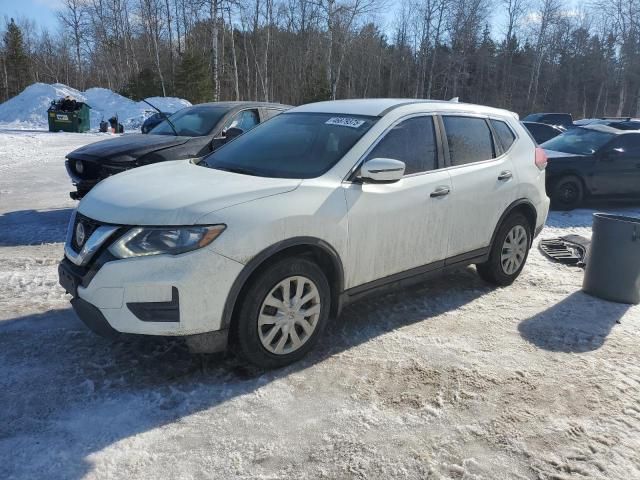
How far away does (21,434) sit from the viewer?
8.92ft

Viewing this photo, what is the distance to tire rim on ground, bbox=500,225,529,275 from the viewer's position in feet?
16.9

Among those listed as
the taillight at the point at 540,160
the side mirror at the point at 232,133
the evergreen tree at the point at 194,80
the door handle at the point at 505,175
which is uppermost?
the evergreen tree at the point at 194,80

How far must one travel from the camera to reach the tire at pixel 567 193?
9758 mm

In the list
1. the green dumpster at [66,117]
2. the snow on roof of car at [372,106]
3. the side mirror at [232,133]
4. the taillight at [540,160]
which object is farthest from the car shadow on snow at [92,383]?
the green dumpster at [66,117]

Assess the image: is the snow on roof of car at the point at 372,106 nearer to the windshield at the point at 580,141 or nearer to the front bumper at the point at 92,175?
the front bumper at the point at 92,175

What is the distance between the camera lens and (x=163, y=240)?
2990mm

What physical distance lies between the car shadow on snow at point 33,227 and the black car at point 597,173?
27.7ft

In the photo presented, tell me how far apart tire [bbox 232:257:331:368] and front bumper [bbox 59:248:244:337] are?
0.19 meters

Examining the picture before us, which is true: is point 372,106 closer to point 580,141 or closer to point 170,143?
point 170,143

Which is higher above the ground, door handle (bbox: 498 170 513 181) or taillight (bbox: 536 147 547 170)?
taillight (bbox: 536 147 547 170)

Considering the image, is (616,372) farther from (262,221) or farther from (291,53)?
(291,53)

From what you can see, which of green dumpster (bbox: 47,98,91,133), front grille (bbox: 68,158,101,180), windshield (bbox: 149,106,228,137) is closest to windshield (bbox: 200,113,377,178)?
front grille (bbox: 68,158,101,180)

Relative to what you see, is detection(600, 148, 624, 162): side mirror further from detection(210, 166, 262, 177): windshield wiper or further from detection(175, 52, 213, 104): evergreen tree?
detection(175, 52, 213, 104): evergreen tree

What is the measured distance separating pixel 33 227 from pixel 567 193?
9.07m
